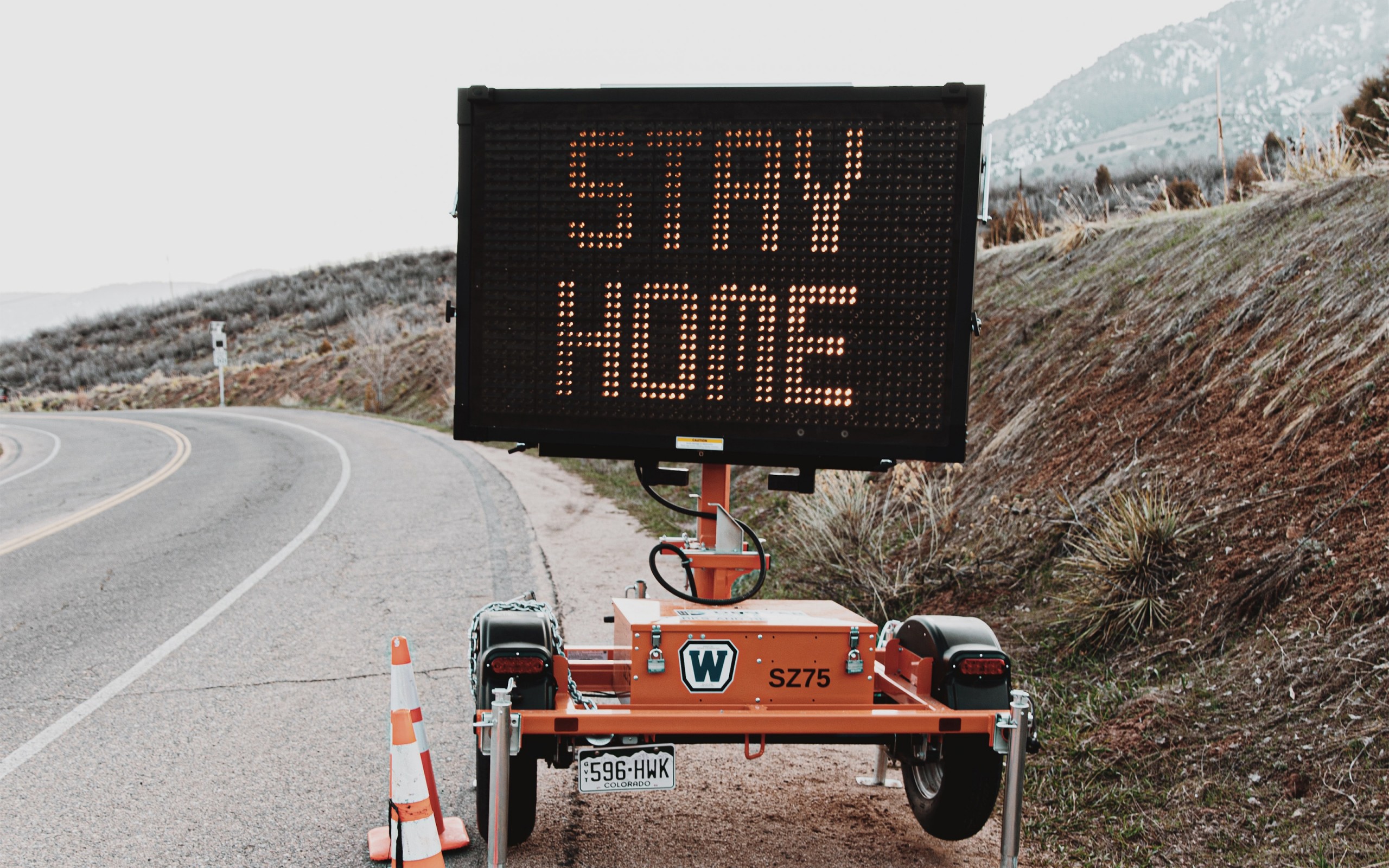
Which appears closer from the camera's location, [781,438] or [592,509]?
[781,438]

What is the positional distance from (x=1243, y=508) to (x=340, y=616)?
663 cm

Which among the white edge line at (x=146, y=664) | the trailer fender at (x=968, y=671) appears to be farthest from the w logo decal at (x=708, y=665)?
the white edge line at (x=146, y=664)

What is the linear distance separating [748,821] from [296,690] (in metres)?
3.35

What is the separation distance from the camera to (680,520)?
1289 centimetres

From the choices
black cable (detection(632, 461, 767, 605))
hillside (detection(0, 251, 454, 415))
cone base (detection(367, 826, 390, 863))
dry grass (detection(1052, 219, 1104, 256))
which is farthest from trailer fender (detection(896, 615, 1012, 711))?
hillside (detection(0, 251, 454, 415))

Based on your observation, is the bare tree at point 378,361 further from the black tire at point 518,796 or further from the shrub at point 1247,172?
the black tire at point 518,796

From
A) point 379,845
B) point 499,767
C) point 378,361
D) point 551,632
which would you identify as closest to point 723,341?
point 551,632

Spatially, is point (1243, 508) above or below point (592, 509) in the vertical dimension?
above

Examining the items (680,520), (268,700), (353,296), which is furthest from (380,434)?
(353,296)

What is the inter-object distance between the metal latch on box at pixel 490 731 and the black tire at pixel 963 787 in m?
1.54

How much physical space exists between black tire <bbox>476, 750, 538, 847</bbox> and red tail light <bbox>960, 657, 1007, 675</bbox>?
1.61m

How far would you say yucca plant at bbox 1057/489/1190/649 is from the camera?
234 inches

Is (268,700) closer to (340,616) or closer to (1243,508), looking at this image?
(340,616)

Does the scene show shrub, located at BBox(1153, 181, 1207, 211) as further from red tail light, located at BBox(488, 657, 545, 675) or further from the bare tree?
the bare tree
